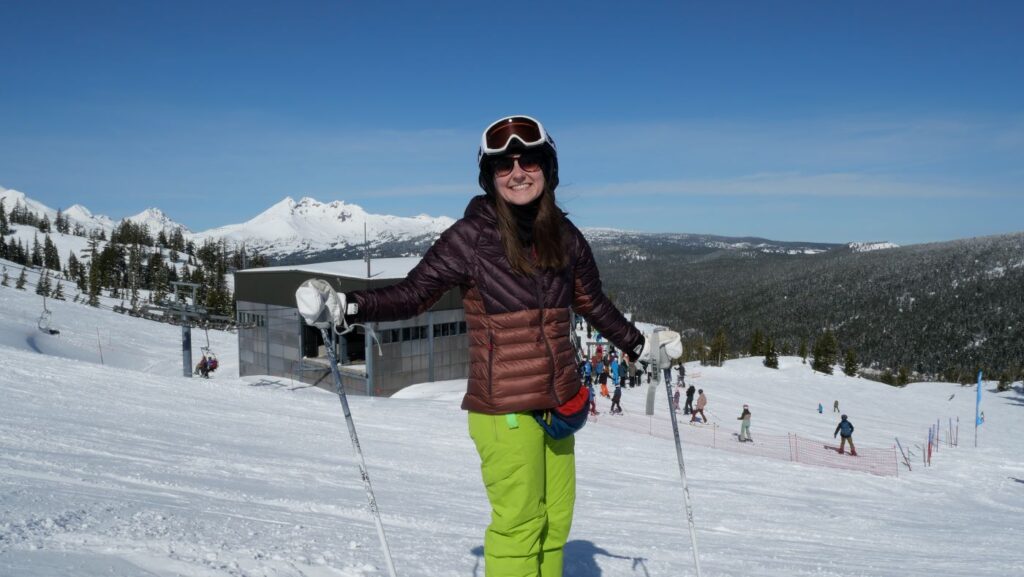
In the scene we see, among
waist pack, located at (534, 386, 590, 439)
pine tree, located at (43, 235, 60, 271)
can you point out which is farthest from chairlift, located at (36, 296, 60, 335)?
pine tree, located at (43, 235, 60, 271)

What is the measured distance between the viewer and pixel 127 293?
9706cm

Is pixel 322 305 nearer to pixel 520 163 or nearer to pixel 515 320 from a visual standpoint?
pixel 515 320

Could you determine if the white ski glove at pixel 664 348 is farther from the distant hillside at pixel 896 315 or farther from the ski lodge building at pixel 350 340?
the distant hillside at pixel 896 315

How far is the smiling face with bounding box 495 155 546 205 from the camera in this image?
291cm

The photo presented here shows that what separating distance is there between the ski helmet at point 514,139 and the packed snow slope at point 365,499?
257 cm

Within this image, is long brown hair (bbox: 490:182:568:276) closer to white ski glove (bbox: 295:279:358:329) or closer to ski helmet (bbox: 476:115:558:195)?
ski helmet (bbox: 476:115:558:195)

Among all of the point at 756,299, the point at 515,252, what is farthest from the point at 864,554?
the point at 756,299

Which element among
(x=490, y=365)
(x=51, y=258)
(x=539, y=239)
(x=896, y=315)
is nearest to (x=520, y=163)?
(x=539, y=239)

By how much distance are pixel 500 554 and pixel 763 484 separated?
9481mm

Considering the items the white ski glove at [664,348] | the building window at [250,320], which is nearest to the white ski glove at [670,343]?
the white ski glove at [664,348]

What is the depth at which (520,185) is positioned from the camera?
292cm

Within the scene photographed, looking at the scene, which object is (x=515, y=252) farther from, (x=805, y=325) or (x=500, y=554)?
(x=805, y=325)

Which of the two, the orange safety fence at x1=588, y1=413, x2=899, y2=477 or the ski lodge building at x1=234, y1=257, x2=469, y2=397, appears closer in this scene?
Result: the orange safety fence at x1=588, y1=413, x2=899, y2=477

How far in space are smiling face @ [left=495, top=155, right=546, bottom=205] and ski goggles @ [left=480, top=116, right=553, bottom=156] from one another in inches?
3.1
